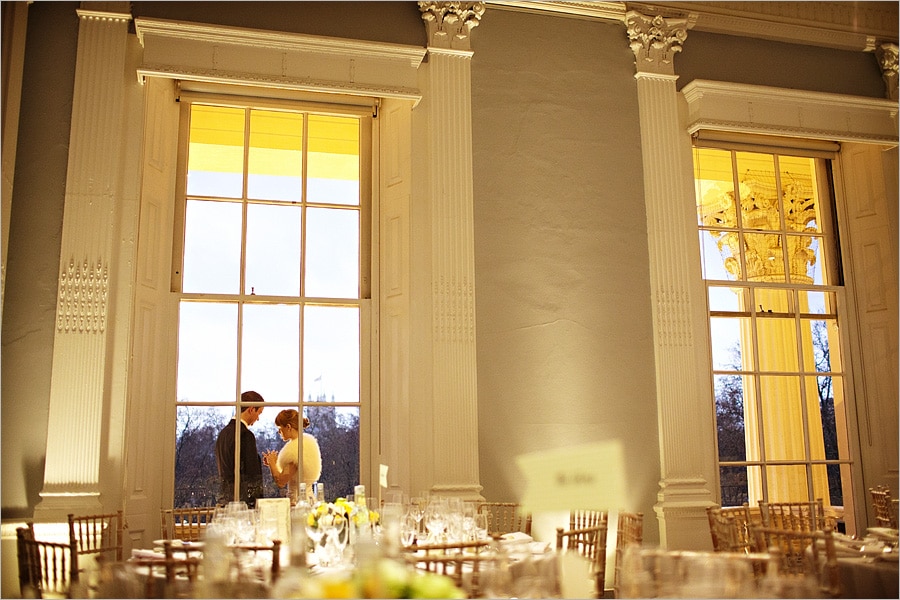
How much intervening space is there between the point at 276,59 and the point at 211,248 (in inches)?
54.2

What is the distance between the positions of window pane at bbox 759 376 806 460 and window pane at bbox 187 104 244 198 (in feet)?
14.0

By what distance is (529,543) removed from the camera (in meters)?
4.47

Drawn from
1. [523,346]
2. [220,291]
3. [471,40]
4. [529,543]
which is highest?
[471,40]

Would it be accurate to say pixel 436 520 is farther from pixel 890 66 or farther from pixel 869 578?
pixel 890 66

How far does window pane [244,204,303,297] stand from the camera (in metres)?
5.80

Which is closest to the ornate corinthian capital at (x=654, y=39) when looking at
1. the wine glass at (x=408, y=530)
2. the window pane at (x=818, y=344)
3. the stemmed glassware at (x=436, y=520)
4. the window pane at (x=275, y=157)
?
the window pane at (x=818, y=344)

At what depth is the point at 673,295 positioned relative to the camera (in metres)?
6.09

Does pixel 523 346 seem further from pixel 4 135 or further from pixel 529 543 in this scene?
pixel 4 135

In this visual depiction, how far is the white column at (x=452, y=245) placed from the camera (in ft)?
18.0

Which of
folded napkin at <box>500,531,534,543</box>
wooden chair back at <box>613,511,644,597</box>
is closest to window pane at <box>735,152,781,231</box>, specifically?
wooden chair back at <box>613,511,644,597</box>

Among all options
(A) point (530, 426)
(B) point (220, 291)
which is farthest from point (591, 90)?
(B) point (220, 291)

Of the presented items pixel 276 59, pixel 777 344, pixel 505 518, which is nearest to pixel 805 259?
pixel 777 344

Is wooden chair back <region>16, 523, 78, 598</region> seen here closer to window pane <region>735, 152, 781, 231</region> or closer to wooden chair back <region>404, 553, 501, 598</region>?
wooden chair back <region>404, 553, 501, 598</region>

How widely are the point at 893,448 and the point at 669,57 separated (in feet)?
11.5
